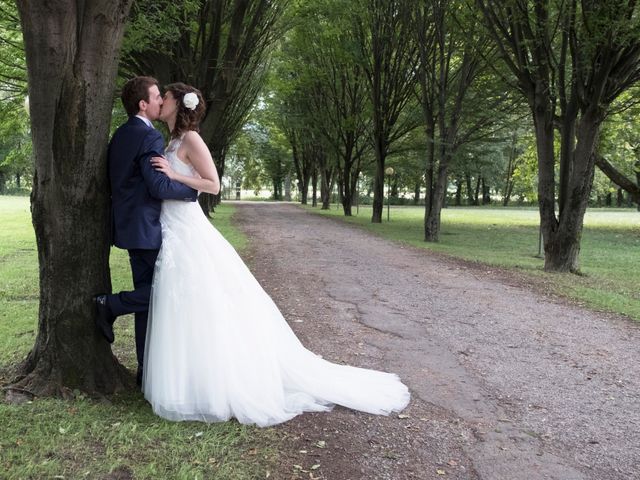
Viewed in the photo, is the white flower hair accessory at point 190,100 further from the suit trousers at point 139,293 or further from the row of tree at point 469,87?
the row of tree at point 469,87

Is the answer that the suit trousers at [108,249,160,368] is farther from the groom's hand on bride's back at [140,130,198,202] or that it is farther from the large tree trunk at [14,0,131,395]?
the groom's hand on bride's back at [140,130,198,202]

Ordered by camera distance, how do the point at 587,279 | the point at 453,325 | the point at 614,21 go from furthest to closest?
the point at 587,279, the point at 614,21, the point at 453,325

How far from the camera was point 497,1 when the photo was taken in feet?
39.2

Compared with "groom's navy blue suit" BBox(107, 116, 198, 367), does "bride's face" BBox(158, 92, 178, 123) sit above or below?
above

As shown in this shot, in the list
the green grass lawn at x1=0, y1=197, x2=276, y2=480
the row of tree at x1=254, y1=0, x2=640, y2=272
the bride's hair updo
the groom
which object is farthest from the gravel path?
the row of tree at x1=254, y1=0, x2=640, y2=272

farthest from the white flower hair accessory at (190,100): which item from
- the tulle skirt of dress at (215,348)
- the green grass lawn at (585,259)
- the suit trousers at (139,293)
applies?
the green grass lawn at (585,259)

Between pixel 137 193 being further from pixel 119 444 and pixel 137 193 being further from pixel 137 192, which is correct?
pixel 119 444

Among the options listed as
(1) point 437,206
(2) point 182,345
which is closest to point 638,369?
(2) point 182,345

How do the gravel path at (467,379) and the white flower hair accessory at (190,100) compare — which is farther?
the white flower hair accessory at (190,100)

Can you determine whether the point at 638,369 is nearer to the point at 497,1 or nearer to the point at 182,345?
the point at 182,345

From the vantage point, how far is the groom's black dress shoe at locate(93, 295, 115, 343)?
370 cm

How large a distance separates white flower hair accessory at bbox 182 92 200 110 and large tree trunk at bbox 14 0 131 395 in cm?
→ 49

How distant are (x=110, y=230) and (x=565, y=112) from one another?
10.9m

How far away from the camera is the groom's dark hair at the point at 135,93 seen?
3740 mm
